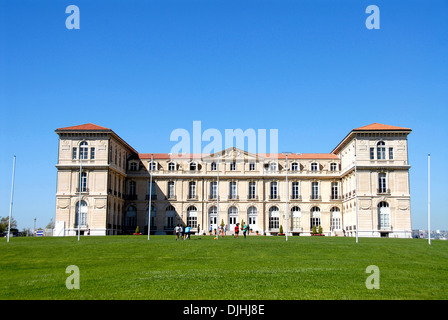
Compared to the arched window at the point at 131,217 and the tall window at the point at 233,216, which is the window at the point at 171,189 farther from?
the tall window at the point at 233,216

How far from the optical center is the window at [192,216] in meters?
73.1

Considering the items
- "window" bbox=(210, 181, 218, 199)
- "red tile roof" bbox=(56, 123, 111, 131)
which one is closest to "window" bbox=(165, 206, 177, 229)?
"window" bbox=(210, 181, 218, 199)

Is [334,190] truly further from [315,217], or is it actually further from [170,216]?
[170,216]

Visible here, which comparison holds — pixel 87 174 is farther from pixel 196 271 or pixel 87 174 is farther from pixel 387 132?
pixel 196 271

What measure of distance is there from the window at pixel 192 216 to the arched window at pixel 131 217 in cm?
766

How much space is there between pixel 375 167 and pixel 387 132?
4.59 meters

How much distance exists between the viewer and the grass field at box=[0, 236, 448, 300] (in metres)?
17.8

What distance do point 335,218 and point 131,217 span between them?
95.9 feet

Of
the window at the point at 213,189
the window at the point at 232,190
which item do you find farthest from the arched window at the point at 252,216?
the window at the point at 213,189

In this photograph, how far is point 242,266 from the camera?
24203mm

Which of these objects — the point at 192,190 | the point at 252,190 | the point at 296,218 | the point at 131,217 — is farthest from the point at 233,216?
the point at 131,217

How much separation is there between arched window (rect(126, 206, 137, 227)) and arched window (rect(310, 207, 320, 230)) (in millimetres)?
25274
